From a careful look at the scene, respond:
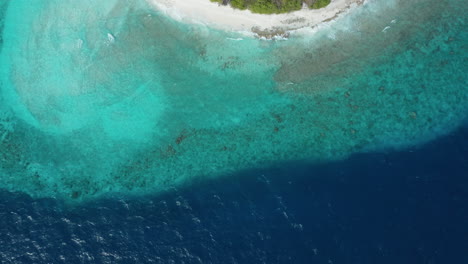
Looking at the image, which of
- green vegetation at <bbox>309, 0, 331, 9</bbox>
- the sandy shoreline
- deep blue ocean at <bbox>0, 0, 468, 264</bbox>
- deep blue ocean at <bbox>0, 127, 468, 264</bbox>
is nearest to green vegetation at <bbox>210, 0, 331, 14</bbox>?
green vegetation at <bbox>309, 0, 331, 9</bbox>

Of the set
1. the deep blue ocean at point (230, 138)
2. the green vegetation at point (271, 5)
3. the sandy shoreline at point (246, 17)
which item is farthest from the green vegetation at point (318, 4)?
the deep blue ocean at point (230, 138)

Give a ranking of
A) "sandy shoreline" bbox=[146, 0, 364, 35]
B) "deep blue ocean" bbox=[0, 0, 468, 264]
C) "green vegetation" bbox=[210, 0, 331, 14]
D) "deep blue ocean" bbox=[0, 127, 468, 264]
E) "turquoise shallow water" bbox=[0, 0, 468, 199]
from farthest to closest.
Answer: "sandy shoreline" bbox=[146, 0, 364, 35], "green vegetation" bbox=[210, 0, 331, 14], "turquoise shallow water" bbox=[0, 0, 468, 199], "deep blue ocean" bbox=[0, 0, 468, 264], "deep blue ocean" bbox=[0, 127, 468, 264]

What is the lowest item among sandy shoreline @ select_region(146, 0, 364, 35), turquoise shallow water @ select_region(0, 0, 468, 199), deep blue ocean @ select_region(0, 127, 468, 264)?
deep blue ocean @ select_region(0, 127, 468, 264)

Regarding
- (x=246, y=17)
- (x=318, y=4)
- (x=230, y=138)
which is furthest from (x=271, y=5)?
(x=230, y=138)

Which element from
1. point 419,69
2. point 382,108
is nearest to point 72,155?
Answer: point 382,108

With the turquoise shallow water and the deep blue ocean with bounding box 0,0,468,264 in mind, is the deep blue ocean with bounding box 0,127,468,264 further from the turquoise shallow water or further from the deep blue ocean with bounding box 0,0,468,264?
the turquoise shallow water

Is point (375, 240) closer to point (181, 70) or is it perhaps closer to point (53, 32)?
point (181, 70)

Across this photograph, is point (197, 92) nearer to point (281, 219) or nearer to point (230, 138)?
point (230, 138)

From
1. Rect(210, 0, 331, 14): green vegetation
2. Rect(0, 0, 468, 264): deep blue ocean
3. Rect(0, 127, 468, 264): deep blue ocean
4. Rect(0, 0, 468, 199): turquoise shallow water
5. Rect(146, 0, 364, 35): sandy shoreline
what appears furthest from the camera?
Rect(146, 0, 364, 35): sandy shoreline
